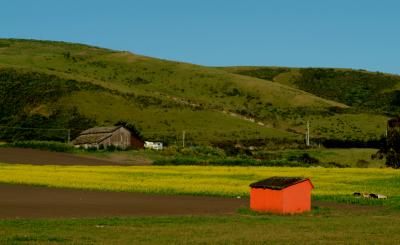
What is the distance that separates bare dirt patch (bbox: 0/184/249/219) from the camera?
31.8 m

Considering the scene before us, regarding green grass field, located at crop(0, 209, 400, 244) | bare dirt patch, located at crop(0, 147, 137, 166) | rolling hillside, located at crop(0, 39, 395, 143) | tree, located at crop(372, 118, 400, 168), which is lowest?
green grass field, located at crop(0, 209, 400, 244)

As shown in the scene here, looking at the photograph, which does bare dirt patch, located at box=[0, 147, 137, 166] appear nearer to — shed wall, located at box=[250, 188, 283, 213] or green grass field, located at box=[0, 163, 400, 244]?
green grass field, located at box=[0, 163, 400, 244]

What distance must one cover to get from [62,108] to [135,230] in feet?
326

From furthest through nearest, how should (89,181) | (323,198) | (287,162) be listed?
(287,162) < (89,181) < (323,198)

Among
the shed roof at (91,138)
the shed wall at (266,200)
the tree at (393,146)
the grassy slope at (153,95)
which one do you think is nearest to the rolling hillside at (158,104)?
the grassy slope at (153,95)

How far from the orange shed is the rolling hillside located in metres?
76.8

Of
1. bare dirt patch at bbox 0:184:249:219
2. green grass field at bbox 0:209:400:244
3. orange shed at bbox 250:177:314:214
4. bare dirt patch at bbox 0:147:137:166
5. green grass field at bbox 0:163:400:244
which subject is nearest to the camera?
green grass field at bbox 0:209:400:244

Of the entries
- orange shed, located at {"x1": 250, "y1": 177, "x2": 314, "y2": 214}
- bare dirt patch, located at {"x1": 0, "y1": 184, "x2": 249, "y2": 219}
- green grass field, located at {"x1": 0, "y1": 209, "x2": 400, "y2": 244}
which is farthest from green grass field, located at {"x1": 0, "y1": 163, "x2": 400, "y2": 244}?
bare dirt patch, located at {"x1": 0, "y1": 184, "x2": 249, "y2": 219}

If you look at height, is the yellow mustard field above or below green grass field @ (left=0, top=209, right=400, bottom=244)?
above

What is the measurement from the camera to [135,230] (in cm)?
2508

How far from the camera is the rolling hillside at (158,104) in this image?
118875mm

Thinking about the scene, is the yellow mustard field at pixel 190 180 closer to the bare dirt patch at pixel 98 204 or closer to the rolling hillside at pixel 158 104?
the bare dirt patch at pixel 98 204

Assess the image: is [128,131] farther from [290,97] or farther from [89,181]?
[290,97]

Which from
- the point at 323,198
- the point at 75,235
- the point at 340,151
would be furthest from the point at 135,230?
the point at 340,151
